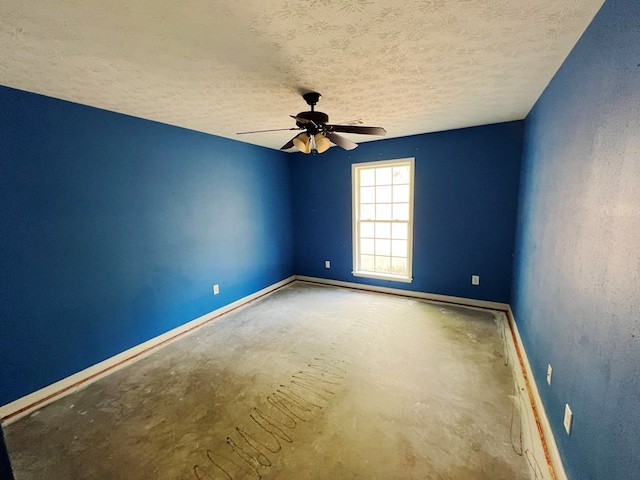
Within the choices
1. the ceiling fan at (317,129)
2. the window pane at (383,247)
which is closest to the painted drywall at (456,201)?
the window pane at (383,247)

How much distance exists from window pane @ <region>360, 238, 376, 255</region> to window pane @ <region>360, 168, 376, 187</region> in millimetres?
929

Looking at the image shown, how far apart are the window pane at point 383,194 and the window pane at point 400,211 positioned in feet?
0.51

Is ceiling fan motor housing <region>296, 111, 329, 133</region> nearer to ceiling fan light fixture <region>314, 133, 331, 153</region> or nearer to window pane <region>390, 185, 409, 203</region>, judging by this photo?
ceiling fan light fixture <region>314, 133, 331, 153</region>

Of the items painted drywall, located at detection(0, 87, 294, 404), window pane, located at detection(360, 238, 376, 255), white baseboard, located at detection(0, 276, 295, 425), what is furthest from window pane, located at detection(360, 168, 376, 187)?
white baseboard, located at detection(0, 276, 295, 425)

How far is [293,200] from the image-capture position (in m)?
5.04

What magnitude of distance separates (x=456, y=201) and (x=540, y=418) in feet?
8.50

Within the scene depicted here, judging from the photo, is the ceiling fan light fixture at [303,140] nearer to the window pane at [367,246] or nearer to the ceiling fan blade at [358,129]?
the ceiling fan blade at [358,129]

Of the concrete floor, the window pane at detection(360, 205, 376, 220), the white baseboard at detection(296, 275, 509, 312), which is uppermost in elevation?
the window pane at detection(360, 205, 376, 220)

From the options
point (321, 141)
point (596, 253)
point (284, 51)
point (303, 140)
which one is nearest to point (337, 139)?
point (321, 141)

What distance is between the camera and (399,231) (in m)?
4.23

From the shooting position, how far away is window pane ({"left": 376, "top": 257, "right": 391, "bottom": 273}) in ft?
14.5

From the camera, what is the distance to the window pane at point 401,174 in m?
4.04

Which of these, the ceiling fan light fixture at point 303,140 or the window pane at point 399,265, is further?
the window pane at point 399,265

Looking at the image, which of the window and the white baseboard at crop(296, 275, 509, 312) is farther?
the window
